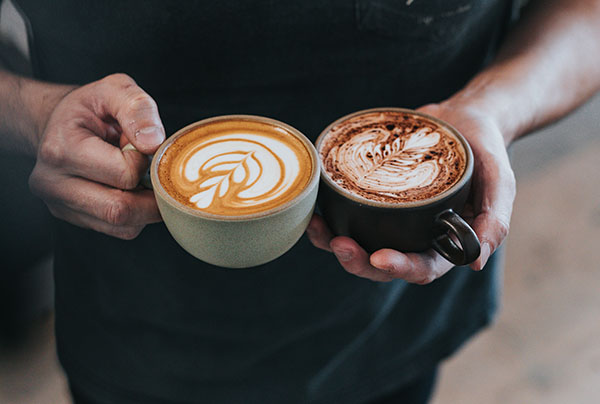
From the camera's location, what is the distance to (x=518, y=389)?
1.83 metres

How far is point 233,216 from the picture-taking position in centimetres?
65

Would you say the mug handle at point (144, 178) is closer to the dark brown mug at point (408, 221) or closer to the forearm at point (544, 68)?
the dark brown mug at point (408, 221)

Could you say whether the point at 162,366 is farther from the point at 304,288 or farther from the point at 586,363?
the point at 586,363

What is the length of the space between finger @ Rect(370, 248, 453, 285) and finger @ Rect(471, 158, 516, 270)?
5 cm

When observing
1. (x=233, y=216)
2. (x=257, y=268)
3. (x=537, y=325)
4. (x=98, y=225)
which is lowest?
(x=537, y=325)

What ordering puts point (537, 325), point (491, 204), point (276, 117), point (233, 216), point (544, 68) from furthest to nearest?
point (537, 325) → point (544, 68) → point (276, 117) → point (491, 204) → point (233, 216)

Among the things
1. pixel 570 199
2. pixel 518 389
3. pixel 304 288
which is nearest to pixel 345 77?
pixel 304 288

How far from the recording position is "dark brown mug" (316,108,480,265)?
697mm

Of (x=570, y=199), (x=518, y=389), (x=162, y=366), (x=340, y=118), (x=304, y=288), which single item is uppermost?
(x=340, y=118)

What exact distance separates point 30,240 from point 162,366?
0.82m

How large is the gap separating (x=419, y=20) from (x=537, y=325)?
57.5 inches

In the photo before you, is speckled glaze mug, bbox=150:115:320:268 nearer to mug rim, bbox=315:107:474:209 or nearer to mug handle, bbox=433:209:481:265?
mug rim, bbox=315:107:474:209

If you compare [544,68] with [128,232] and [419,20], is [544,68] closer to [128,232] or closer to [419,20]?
[419,20]

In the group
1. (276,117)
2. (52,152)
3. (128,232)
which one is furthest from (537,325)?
(52,152)
